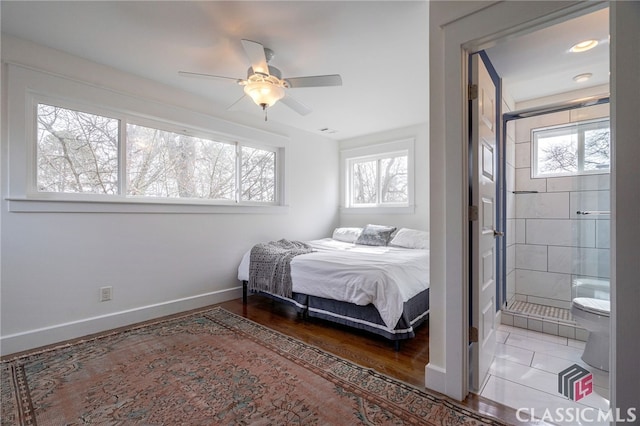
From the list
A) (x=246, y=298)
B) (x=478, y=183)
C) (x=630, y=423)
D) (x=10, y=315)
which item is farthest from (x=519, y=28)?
(x=10, y=315)

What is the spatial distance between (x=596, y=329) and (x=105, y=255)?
3929mm

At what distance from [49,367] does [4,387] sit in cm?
24

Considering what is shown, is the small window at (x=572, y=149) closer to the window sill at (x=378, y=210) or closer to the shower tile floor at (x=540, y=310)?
the shower tile floor at (x=540, y=310)

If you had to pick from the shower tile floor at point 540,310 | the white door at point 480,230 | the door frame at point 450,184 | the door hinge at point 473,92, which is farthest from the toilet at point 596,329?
the door hinge at point 473,92

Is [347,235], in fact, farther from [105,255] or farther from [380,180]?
[105,255]

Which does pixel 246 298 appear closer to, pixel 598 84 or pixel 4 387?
pixel 4 387

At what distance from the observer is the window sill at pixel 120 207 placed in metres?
2.25

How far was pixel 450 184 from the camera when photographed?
1642 mm

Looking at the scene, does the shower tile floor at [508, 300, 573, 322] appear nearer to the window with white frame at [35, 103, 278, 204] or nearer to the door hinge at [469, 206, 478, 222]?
the door hinge at [469, 206, 478, 222]

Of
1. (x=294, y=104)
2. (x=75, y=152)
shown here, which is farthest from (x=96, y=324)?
(x=294, y=104)

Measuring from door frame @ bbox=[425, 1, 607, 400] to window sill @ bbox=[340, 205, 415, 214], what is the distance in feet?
8.96

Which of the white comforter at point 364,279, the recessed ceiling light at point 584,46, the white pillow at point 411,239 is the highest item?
the recessed ceiling light at point 584,46

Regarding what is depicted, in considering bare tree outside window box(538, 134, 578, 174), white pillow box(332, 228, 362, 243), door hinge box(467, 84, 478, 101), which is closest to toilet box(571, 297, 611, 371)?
bare tree outside window box(538, 134, 578, 174)

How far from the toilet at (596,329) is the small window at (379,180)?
2608 mm
